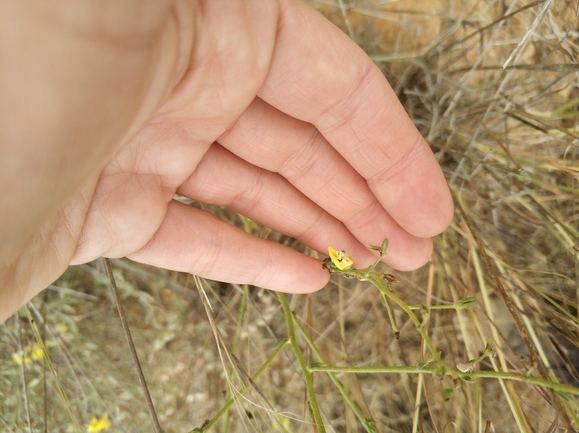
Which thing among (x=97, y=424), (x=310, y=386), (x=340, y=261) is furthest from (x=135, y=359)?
(x=97, y=424)

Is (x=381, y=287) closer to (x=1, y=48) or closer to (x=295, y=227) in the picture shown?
(x=295, y=227)

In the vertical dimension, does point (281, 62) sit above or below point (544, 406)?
above

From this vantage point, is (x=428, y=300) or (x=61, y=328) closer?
(x=428, y=300)

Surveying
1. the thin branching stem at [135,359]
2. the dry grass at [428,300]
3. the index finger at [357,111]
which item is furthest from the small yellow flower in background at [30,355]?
the index finger at [357,111]

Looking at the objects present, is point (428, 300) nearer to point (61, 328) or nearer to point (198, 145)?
point (198, 145)

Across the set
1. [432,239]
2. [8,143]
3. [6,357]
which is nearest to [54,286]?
[6,357]

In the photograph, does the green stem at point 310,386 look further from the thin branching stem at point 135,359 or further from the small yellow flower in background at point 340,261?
the thin branching stem at point 135,359
